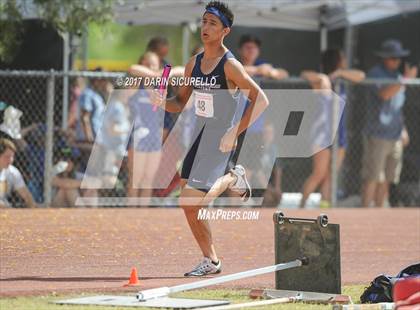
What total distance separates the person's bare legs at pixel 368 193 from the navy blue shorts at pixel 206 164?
322 inches

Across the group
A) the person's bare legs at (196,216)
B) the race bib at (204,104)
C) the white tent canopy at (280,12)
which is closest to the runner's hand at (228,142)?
the race bib at (204,104)

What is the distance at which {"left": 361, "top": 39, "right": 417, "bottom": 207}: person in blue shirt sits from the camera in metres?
17.1

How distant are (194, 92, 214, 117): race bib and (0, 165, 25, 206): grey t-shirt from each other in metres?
5.75

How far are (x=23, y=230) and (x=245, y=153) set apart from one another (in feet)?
16.6

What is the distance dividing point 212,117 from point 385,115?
7.78m

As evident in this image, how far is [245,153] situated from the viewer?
16.8 meters

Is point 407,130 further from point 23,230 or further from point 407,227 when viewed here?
point 23,230

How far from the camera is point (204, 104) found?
9.77 metres

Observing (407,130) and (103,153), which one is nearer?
(103,153)

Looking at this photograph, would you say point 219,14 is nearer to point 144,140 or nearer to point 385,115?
point 144,140

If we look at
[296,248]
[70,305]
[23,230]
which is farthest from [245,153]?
[70,305]

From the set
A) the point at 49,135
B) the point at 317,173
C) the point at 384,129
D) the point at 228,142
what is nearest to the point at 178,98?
the point at 228,142

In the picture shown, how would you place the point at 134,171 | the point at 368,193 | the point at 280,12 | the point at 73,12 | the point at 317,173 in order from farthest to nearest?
the point at 280,12 → the point at 368,193 → the point at 317,173 → the point at 134,171 → the point at 73,12

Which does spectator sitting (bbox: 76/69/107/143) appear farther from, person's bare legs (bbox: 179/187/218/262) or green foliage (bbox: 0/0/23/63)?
person's bare legs (bbox: 179/187/218/262)
